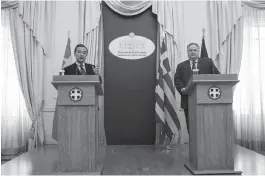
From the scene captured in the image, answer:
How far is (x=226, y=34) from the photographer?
5.14 m

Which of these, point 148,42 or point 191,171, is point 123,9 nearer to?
point 148,42

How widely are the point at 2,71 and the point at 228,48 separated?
4239 mm

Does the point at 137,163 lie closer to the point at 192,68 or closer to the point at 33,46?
the point at 192,68

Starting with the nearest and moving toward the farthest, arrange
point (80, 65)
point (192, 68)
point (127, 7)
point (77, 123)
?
point (77, 123) < point (80, 65) < point (192, 68) < point (127, 7)

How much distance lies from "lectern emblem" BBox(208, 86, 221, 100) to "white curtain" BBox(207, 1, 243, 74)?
261 centimetres

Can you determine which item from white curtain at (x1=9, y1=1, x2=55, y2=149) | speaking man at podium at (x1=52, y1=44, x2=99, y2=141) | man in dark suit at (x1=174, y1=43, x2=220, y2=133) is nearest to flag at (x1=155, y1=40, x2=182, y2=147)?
man in dark suit at (x1=174, y1=43, x2=220, y2=133)

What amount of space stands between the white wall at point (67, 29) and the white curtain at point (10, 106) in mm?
444

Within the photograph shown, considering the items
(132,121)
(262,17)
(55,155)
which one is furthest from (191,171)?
(262,17)

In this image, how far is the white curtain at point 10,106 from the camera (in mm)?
4980

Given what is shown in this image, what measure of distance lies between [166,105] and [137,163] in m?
1.44

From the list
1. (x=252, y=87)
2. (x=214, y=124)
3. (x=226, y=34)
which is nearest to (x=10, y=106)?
(x=214, y=124)

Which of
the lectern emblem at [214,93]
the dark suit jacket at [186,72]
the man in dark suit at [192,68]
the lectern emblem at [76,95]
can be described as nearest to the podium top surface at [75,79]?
the lectern emblem at [76,95]

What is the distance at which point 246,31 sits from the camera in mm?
5305

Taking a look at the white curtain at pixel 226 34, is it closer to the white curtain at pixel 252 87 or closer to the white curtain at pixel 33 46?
the white curtain at pixel 252 87
